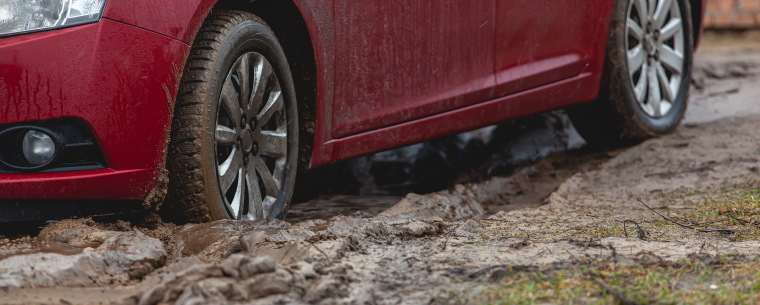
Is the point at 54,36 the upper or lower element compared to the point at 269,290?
upper

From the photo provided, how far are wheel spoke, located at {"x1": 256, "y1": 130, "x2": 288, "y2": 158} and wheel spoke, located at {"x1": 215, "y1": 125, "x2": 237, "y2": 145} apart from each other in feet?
0.52

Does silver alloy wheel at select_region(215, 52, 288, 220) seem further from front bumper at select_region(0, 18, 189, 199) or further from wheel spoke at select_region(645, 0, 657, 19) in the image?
wheel spoke at select_region(645, 0, 657, 19)

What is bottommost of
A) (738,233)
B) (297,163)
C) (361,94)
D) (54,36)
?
(738,233)

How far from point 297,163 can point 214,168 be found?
61cm

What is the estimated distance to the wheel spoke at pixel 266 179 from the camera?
11.0ft

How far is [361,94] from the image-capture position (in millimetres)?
3627

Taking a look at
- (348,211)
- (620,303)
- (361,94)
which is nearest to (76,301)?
(620,303)

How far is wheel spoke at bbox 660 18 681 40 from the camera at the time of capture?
17.4 feet

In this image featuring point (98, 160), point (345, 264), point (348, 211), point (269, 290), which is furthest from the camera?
point (348, 211)

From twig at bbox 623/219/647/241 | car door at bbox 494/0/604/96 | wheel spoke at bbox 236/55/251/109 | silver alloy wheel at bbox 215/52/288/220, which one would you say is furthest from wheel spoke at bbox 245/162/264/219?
car door at bbox 494/0/604/96

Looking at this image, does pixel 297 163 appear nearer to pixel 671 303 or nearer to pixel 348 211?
pixel 348 211

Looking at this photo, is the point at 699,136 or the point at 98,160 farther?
the point at 699,136

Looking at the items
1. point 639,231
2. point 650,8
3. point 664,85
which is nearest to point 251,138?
point 639,231

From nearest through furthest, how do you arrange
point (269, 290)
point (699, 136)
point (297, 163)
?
point (269, 290)
point (297, 163)
point (699, 136)
